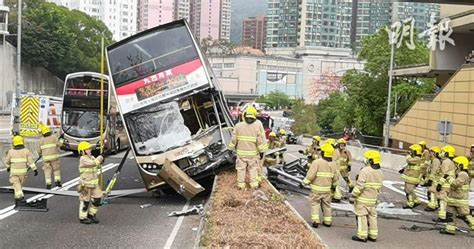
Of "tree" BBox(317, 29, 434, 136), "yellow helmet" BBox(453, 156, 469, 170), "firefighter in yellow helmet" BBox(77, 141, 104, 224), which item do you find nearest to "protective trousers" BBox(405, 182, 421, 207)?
"yellow helmet" BBox(453, 156, 469, 170)

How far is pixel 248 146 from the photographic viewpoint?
38.3 ft

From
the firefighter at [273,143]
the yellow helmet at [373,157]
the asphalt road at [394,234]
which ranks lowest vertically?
the asphalt road at [394,234]

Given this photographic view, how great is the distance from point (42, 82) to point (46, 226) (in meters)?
69.0

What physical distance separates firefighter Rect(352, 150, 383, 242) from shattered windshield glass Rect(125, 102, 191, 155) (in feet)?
15.1

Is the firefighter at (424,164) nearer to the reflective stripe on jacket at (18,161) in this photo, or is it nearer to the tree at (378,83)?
the reflective stripe on jacket at (18,161)

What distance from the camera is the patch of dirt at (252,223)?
721 cm

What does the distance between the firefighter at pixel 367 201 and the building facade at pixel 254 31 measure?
151 metres

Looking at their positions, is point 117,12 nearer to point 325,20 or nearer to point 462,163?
point 325,20

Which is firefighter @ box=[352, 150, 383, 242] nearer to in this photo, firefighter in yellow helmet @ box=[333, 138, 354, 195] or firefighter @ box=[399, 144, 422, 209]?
firefighter @ box=[399, 144, 422, 209]

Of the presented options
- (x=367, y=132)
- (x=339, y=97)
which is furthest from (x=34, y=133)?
(x=339, y=97)

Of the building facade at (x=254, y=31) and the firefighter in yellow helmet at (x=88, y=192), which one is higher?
the building facade at (x=254, y=31)

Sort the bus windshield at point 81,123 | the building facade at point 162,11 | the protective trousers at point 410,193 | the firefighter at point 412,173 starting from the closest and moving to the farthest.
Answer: the firefighter at point 412,173 < the protective trousers at point 410,193 < the bus windshield at point 81,123 < the building facade at point 162,11

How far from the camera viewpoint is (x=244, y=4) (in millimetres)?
130375

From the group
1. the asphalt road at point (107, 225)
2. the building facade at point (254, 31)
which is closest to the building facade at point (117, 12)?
the building facade at point (254, 31)
